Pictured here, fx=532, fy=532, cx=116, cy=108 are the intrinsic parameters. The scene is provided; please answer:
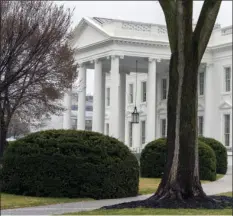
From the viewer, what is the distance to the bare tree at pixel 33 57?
18.0 meters

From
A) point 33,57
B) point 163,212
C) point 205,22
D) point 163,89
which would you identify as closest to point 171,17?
point 205,22

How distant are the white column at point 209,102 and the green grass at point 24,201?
30249mm

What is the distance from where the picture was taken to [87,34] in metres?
45.5

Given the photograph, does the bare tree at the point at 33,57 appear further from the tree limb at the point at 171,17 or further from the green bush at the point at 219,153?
the green bush at the point at 219,153

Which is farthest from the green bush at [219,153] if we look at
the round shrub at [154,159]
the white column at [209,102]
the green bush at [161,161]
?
the white column at [209,102]

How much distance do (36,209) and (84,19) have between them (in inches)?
1364

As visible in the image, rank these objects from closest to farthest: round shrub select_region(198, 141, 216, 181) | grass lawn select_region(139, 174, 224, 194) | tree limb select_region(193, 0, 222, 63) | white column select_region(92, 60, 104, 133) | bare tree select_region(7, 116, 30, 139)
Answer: tree limb select_region(193, 0, 222, 63) < grass lawn select_region(139, 174, 224, 194) < round shrub select_region(198, 141, 216, 181) < bare tree select_region(7, 116, 30, 139) < white column select_region(92, 60, 104, 133)

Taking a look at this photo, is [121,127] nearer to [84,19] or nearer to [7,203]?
[84,19]

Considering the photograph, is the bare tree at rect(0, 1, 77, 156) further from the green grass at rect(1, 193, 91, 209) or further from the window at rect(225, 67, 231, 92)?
the window at rect(225, 67, 231, 92)

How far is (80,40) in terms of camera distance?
46.4 metres

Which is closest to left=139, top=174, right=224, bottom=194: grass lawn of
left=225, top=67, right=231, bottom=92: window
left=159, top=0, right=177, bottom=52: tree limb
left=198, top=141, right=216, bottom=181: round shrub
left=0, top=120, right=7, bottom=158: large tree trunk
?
left=198, top=141, right=216, bottom=181: round shrub

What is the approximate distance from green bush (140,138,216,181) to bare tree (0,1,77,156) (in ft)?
16.0

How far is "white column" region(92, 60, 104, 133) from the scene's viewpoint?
44.1 meters

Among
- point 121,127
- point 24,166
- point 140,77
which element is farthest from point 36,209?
point 140,77
